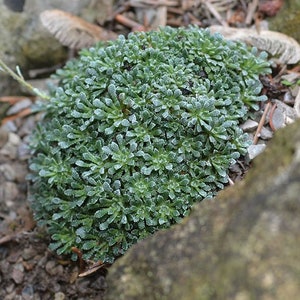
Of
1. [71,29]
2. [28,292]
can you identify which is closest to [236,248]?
[28,292]

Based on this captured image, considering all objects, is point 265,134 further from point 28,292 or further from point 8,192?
point 8,192

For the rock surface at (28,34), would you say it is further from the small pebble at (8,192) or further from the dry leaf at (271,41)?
the dry leaf at (271,41)

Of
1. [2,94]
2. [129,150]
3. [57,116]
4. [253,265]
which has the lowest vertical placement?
[2,94]

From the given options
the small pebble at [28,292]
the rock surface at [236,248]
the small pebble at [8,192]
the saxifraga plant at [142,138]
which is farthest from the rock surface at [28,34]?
the rock surface at [236,248]

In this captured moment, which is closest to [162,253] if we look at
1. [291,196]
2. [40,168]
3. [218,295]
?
[218,295]

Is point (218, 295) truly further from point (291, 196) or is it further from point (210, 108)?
point (210, 108)
